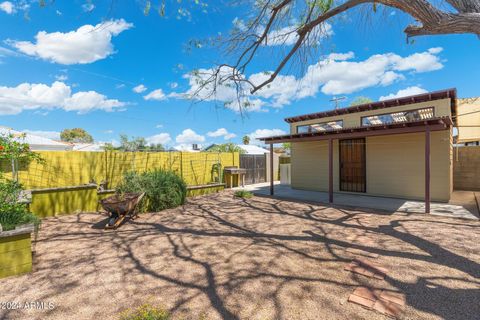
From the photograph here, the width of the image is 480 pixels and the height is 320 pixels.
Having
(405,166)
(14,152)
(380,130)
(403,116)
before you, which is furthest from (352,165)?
(14,152)

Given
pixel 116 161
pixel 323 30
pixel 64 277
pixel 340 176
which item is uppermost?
pixel 323 30

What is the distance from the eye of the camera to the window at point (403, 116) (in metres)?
7.37

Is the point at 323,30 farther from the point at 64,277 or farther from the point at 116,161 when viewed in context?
the point at 116,161

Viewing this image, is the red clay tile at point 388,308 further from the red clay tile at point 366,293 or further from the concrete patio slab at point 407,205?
the concrete patio slab at point 407,205

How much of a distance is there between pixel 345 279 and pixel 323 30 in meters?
4.46

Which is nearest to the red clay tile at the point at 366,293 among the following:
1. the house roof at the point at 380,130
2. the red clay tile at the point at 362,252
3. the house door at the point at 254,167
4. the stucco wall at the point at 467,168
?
the red clay tile at the point at 362,252

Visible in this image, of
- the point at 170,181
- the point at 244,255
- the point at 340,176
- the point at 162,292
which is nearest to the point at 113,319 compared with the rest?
the point at 162,292

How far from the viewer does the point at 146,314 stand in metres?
1.99

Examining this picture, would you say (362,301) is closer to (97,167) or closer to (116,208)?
(116,208)

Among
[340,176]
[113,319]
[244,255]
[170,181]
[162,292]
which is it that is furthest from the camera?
[340,176]

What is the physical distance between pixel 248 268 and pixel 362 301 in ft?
4.39

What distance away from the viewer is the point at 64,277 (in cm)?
286

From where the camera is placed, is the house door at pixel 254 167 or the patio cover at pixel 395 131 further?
the house door at pixel 254 167

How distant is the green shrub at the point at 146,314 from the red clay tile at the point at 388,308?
1977mm
